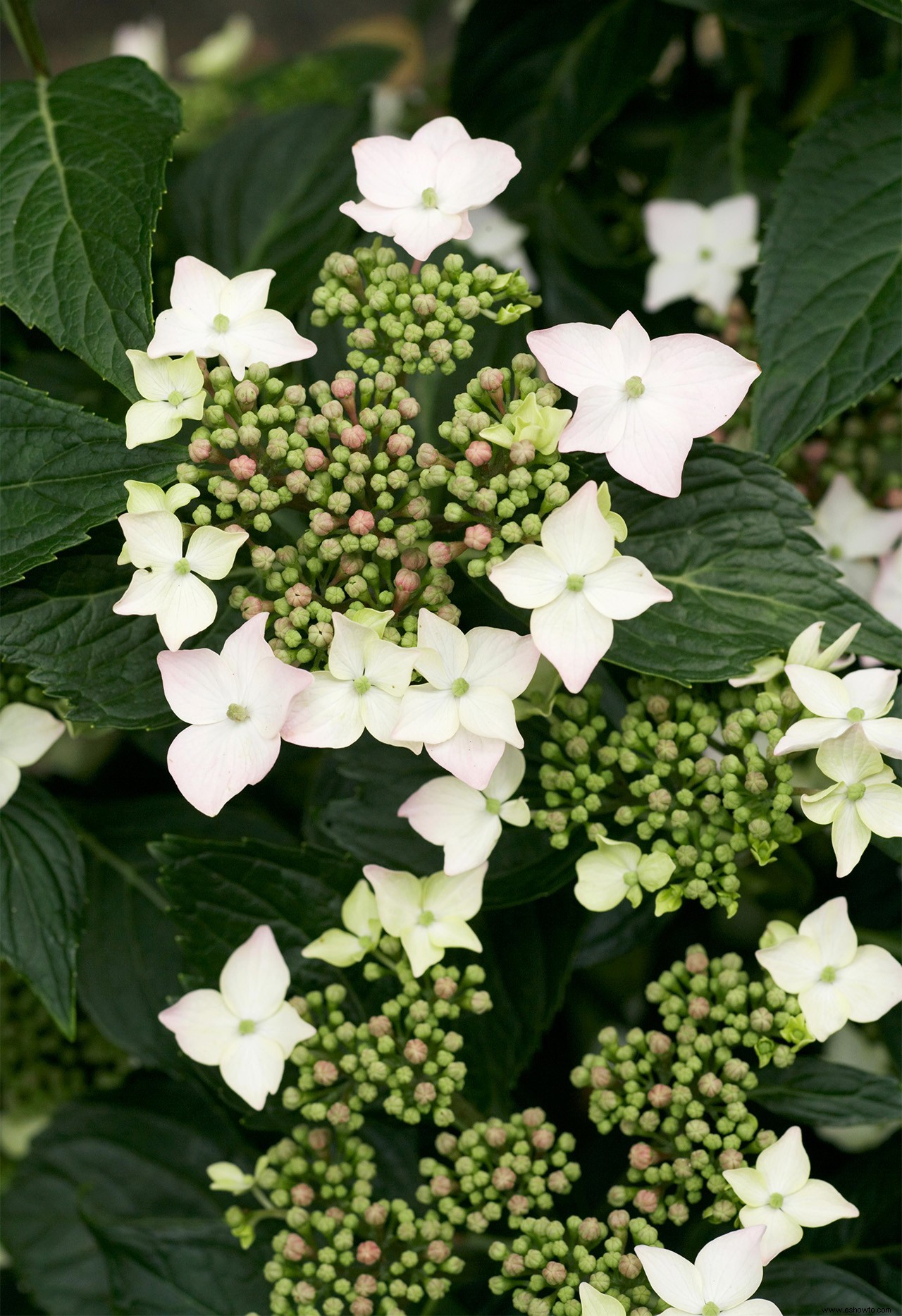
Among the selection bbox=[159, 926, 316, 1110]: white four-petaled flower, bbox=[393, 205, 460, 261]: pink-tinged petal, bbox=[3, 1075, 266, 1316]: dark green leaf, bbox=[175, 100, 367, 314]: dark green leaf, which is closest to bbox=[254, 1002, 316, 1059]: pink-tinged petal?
bbox=[159, 926, 316, 1110]: white four-petaled flower

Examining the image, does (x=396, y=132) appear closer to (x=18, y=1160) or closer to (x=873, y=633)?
(x=873, y=633)

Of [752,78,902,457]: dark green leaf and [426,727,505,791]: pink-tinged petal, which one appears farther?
[752,78,902,457]: dark green leaf

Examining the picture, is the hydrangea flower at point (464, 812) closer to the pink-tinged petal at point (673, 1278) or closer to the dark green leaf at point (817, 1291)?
the pink-tinged petal at point (673, 1278)

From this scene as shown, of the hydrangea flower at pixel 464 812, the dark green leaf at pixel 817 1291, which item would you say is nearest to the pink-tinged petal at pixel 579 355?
the hydrangea flower at pixel 464 812

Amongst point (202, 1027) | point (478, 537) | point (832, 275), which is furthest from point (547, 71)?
→ point (202, 1027)

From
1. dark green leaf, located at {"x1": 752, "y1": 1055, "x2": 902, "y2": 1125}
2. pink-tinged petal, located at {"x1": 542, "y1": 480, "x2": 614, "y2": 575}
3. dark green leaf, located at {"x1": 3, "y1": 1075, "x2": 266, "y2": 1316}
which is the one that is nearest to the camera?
pink-tinged petal, located at {"x1": 542, "y1": 480, "x2": 614, "y2": 575}

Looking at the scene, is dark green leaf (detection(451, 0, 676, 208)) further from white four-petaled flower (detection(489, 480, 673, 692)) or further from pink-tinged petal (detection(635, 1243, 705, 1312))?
pink-tinged petal (detection(635, 1243, 705, 1312))

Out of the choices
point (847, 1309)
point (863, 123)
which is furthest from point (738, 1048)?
point (863, 123)
